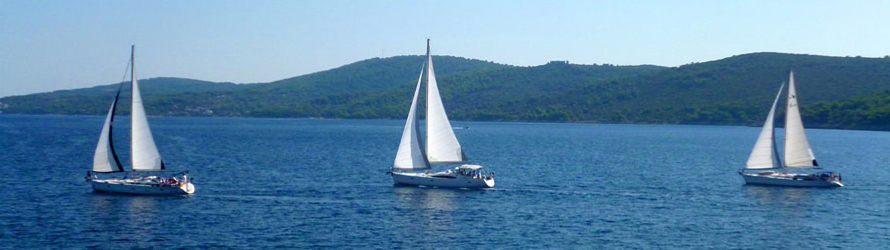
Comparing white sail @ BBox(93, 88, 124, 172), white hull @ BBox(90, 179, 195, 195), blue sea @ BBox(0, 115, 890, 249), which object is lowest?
blue sea @ BBox(0, 115, 890, 249)

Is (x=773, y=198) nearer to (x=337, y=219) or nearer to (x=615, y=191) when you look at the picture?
(x=615, y=191)

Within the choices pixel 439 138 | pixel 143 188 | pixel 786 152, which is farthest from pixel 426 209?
pixel 786 152

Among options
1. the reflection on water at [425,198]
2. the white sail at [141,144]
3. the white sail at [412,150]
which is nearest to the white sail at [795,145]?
the reflection on water at [425,198]

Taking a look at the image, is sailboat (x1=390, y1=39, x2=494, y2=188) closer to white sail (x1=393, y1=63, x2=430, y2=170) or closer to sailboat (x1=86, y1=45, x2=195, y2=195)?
white sail (x1=393, y1=63, x2=430, y2=170)

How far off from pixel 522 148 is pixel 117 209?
7623cm

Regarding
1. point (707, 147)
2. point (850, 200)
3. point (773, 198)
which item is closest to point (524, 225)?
point (773, 198)

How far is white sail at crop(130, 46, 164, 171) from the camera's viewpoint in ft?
182

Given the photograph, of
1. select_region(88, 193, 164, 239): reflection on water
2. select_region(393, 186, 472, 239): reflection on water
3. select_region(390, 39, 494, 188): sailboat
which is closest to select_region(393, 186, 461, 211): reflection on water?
select_region(393, 186, 472, 239): reflection on water

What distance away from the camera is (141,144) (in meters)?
56.1

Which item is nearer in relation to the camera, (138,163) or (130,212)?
(130,212)

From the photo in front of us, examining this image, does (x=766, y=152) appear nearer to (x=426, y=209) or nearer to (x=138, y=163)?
(x=426, y=209)

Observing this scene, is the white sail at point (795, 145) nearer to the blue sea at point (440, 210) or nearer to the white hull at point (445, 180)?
the blue sea at point (440, 210)

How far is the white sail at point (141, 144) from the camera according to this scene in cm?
5547

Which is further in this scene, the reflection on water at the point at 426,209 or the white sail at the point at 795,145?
the white sail at the point at 795,145
